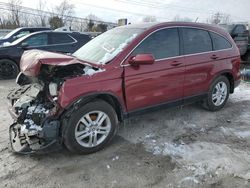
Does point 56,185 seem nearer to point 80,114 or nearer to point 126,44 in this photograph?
point 80,114

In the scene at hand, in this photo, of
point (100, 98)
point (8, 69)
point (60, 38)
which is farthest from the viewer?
point (60, 38)

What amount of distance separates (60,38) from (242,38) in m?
8.54

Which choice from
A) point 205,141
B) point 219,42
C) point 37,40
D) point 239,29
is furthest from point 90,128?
point 239,29

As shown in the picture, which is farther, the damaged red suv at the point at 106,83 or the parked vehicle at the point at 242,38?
the parked vehicle at the point at 242,38

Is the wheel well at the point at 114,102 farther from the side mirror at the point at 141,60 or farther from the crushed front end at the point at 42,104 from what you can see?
the side mirror at the point at 141,60

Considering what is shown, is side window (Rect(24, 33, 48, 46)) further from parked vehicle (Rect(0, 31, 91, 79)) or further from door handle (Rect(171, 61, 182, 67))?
door handle (Rect(171, 61, 182, 67))

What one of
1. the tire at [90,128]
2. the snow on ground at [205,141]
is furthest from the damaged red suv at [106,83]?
the snow on ground at [205,141]

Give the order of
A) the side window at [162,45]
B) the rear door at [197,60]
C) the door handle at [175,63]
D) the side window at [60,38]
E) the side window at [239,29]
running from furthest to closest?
the side window at [239,29] < the side window at [60,38] < the rear door at [197,60] < the door handle at [175,63] < the side window at [162,45]

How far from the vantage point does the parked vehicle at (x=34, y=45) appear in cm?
899

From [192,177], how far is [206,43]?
282 centimetres

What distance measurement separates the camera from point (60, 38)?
9.69 m

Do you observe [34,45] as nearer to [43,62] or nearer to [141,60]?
[43,62]

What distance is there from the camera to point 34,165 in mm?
3492

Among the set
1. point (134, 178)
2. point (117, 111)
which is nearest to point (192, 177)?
point (134, 178)
